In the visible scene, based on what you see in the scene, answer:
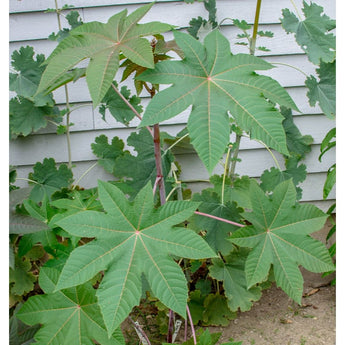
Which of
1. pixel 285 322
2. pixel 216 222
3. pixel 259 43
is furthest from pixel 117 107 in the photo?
pixel 285 322

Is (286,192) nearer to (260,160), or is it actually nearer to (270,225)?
(270,225)

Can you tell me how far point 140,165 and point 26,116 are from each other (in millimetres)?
708

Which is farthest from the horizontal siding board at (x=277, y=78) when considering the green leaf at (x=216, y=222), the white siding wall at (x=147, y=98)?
the green leaf at (x=216, y=222)

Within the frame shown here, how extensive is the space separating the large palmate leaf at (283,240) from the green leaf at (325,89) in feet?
2.79

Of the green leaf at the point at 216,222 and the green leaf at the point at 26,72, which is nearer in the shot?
the green leaf at the point at 216,222

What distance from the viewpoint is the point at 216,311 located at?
1944 mm

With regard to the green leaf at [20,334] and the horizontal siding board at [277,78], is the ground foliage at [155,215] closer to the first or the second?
the green leaf at [20,334]

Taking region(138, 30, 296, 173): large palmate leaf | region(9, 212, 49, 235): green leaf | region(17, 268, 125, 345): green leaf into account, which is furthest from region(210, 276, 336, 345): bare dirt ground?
region(138, 30, 296, 173): large palmate leaf

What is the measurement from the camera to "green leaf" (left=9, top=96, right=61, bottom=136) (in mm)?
2057

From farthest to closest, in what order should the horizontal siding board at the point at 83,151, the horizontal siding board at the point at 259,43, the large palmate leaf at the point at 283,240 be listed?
the horizontal siding board at the point at 83,151 → the horizontal siding board at the point at 259,43 → the large palmate leaf at the point at 283,240

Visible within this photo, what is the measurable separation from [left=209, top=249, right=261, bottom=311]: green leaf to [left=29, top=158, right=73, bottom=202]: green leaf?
951mm

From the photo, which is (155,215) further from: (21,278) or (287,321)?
(287,321)

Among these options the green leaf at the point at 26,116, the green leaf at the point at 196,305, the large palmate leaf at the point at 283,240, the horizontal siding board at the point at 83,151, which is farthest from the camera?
the horizontal siding board at the point at 83,151

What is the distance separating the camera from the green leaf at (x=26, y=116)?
2.06 meters
